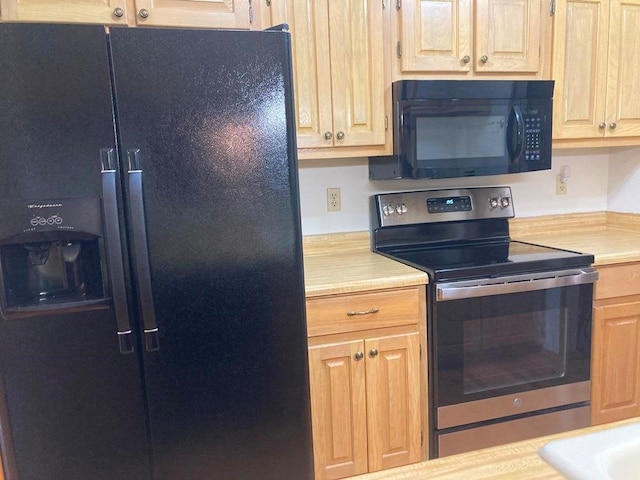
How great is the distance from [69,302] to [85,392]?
282 mm

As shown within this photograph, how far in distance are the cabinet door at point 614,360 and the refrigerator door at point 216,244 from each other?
4.42 ft

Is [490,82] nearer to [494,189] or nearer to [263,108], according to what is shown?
[494,189]

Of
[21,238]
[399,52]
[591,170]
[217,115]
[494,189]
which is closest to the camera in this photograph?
[21,238]

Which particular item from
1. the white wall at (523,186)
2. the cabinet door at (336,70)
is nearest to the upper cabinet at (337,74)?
the cabinet door at (336,70)

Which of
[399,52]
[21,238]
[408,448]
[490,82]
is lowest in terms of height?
[408,448]

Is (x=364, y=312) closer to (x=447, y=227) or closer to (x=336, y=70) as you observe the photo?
(x=447, y=227)

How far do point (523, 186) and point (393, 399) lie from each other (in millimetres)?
1427

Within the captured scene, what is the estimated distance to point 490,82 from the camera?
2076 millimetres

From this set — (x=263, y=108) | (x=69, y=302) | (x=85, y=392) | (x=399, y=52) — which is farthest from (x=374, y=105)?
(x=85, y=392)

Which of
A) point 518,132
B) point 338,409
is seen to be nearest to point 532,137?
point 518,132

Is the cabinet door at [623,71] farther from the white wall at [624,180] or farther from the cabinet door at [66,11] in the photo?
the cabinet door at [66,11]

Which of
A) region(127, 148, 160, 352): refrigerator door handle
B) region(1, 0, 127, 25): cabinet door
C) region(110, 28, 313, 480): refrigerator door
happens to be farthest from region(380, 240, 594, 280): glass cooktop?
region(1, 0, 127, 25): cabinet door

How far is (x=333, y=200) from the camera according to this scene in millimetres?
2363

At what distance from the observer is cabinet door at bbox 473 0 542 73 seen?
2.11 meters
